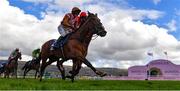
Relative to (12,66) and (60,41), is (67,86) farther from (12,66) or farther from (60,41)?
(12,66)

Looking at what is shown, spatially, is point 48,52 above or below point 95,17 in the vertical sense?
below

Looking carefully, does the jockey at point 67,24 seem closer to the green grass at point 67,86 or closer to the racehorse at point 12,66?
the green grass at point 67,86

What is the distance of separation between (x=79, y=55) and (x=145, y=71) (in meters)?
59.0

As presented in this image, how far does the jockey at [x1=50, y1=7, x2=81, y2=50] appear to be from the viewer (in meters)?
17.8

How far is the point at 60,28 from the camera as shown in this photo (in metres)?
18.0

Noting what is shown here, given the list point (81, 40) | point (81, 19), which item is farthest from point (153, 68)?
point (81, 40)

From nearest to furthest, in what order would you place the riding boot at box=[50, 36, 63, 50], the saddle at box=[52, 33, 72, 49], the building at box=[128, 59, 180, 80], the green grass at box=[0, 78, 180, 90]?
the green grass at box=[0, 78, 180, 90], the saddle at box=[52, 33, 72, 49], the riding boot at box=[50, 36, 63, 50], the building at box=[128, 59, 180, 80]

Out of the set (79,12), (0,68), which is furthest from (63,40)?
(0,68)

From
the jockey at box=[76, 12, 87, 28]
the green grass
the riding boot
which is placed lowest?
the green grass

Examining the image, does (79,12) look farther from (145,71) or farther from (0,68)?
(145,71)

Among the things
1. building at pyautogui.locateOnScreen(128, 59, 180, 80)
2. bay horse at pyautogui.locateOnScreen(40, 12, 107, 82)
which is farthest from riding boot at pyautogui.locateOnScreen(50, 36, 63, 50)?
building at pyautogui.locateOnScreen(128, 59, 180, 80)

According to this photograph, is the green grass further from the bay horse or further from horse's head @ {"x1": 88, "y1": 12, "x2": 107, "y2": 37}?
horse's head @ {"x1": 88, "y1": 12, "x2": 107, "y2": 37}

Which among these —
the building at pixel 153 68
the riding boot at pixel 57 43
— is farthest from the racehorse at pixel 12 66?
the building at pixel 153 68

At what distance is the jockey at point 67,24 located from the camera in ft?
58.3
